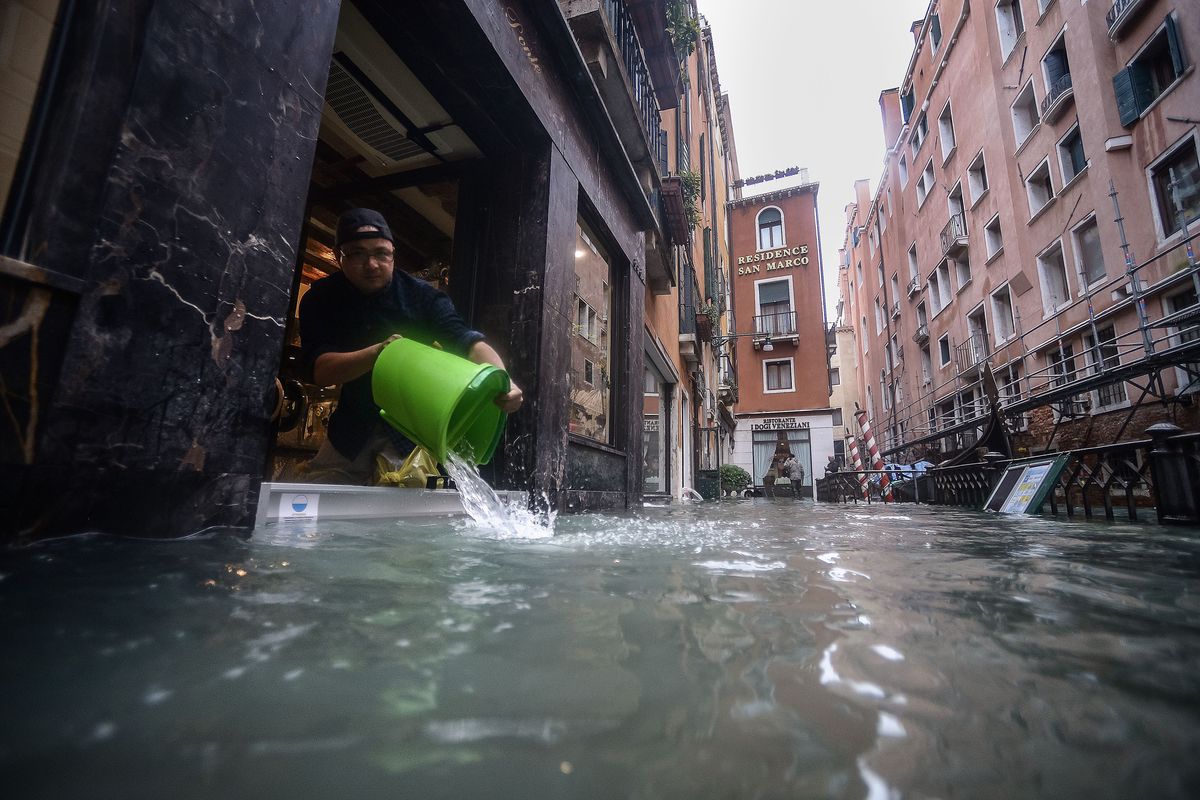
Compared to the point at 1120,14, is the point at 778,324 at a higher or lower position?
lower

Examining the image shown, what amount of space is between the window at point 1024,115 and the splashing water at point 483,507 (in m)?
15.7

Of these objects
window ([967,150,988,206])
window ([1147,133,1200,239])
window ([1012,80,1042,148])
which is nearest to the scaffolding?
window ([1147,133,1200,239])

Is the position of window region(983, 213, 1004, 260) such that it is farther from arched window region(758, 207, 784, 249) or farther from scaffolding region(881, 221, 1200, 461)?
arched window region(758, 207, 784, 249)

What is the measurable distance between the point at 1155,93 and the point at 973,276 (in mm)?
6413

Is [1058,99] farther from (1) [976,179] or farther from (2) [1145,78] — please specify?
(1) [976,179]

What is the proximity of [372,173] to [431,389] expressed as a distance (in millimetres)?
4063

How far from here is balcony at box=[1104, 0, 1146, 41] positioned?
9.22m

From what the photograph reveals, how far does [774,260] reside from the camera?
26516 mm

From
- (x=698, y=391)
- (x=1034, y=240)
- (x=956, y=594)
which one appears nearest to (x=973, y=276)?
(x=1034, y=240)

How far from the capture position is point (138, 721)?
0.53m

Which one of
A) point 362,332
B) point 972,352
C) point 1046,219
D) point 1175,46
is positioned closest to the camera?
point 362,332

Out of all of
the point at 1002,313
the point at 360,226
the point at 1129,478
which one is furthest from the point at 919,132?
the point at 360,226

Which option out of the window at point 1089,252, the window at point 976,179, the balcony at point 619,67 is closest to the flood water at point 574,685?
the balcony at point 619,67

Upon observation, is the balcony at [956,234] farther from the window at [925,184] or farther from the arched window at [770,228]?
the arched window at [770,228]
